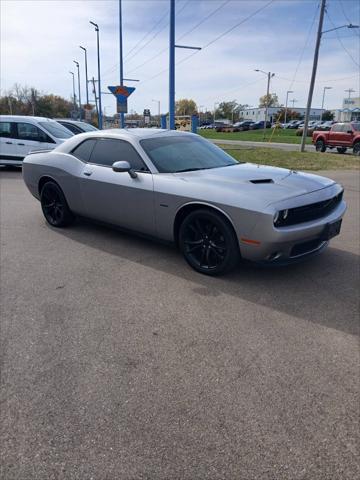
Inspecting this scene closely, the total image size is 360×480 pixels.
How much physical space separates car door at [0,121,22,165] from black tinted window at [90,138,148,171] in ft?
27.7

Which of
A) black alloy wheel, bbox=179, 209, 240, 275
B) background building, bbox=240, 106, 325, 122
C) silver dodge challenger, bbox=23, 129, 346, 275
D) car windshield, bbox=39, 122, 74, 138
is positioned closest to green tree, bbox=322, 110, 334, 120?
background building, bbox=240, 106, 325, 122

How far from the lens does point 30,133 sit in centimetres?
1230

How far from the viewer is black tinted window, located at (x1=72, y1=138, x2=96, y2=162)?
17.5ft

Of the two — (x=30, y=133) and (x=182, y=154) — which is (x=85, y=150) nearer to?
(x=182, y=154)

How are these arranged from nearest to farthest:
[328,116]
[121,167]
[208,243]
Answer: [208,243], [121,167], [328,116]

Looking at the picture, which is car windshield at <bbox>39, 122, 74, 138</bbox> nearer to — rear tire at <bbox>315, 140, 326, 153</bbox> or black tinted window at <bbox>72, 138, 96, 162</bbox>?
black tinted window at <bbox>72, 138, 96, 162</bbox>

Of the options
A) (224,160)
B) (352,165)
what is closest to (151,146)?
(224,160)

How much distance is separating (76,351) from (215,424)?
1.18 metres

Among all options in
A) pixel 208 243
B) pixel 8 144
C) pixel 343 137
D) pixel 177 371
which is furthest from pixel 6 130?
pixel 343 137

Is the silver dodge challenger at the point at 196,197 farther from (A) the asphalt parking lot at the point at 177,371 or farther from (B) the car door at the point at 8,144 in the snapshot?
(B) the car door at the point at 8,144

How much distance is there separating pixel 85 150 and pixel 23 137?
8.10 m

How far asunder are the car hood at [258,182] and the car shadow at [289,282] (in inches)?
30.2

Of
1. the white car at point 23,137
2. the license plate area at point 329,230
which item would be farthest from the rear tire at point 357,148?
the license plate area at point 329,230

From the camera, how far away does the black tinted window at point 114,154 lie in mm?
4664
